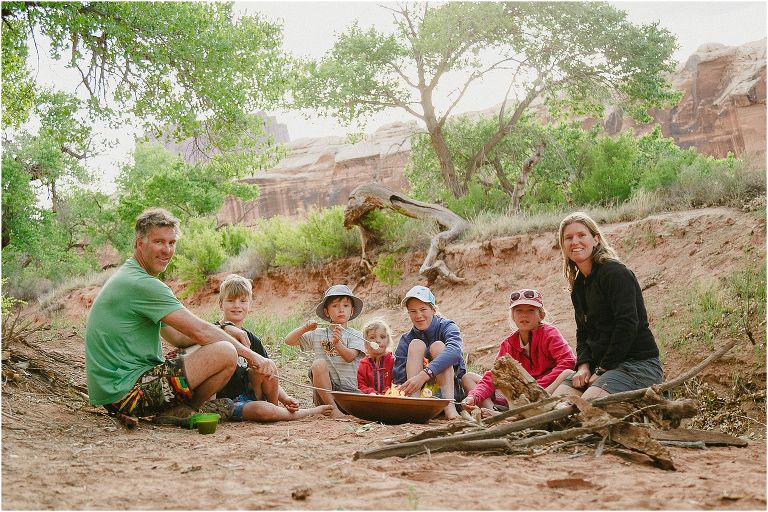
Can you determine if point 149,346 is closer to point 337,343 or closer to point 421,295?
point 337,343

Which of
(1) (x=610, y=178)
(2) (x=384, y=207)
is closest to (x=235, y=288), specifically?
(2) (x=384, y=207)

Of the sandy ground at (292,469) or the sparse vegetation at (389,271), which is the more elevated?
the sandy ground at (292,469)

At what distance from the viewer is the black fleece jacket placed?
4.21 meters

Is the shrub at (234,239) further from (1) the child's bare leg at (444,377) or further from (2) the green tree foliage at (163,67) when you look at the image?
(1) the child's bare leg at (444,377)

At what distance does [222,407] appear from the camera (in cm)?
473

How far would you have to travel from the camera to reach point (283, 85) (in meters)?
10.1

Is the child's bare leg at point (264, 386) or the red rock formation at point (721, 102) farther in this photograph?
the red rock formation at point (721, 102)

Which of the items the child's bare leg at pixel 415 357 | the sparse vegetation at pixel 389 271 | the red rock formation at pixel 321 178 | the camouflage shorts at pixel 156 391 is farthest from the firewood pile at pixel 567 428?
the red rock formation at pixel 321 178

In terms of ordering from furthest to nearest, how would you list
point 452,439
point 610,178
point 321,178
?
point 321,178, point 610,178, point 452,439

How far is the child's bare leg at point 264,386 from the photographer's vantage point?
481 centimetres

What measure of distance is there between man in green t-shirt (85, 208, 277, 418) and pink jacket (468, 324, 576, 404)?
1.57m

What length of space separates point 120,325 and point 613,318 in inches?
124

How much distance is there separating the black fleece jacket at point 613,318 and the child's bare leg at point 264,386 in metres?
2.16

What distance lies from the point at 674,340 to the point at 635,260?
8.21 ft
